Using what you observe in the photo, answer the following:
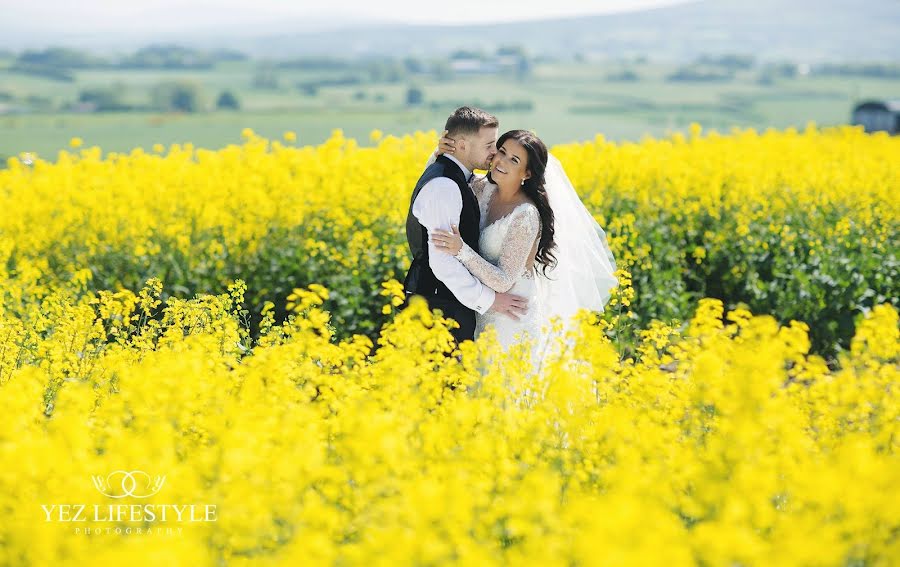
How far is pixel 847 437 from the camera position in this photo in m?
3.36

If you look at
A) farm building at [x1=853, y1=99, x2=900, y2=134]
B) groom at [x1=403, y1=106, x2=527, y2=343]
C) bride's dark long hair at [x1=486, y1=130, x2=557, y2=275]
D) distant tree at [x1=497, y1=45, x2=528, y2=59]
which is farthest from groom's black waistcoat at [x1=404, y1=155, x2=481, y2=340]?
farm building at [x1=853, y1=99, x2=900, y2=134]

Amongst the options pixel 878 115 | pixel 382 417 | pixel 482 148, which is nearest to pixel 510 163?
pixel 482 148

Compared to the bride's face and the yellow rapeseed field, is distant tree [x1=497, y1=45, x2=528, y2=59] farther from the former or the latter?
the bride's face

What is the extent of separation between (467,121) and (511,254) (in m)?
0.71

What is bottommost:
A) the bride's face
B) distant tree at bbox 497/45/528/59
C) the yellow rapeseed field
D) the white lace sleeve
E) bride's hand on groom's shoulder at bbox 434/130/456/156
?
the yellow rapeseed field

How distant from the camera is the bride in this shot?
182 inches

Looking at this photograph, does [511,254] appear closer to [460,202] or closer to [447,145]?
[460,202]

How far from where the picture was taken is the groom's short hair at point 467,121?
4559 millimetres

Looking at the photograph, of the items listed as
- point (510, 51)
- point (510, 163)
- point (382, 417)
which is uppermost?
point (510, 51)

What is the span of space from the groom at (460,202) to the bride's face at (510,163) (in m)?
0.07

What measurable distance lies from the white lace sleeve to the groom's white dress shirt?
54 mm

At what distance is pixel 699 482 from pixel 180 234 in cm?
512

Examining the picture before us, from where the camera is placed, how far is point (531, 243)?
4.70 meters

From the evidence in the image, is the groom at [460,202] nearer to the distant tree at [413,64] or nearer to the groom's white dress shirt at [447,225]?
the groom's white dress shirt at [447,225]
